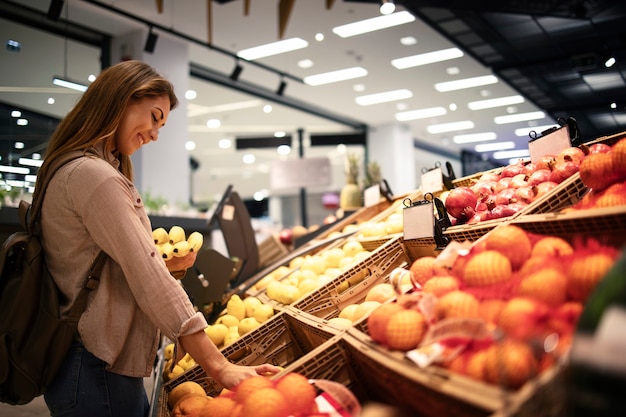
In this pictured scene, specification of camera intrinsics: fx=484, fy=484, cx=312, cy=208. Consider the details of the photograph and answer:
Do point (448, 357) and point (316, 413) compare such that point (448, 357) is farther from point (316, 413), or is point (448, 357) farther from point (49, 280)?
point (49, 280)

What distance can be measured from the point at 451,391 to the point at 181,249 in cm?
155

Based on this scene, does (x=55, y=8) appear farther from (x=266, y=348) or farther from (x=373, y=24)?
(x=266, y=348)

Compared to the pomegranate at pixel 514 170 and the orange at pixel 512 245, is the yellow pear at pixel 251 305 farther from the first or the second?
the orange at pixel 512 245

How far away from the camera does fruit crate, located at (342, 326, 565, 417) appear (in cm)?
65

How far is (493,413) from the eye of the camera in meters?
0.68

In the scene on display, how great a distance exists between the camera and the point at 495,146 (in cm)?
1527

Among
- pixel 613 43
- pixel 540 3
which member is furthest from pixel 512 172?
pixel 613 43

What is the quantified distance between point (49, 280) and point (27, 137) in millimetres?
5992

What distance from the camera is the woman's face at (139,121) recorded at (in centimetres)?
144

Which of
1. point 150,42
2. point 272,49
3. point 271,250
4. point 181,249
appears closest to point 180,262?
Result: point 181,249

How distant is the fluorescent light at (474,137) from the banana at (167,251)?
43.5ft

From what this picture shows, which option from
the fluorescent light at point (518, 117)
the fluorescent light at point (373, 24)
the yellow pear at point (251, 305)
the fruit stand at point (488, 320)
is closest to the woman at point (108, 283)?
the fruit stand at point (488, 320)

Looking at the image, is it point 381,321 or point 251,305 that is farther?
point 251,305

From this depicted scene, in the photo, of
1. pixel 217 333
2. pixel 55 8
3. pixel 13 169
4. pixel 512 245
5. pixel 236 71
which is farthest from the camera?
pixel 236 71
